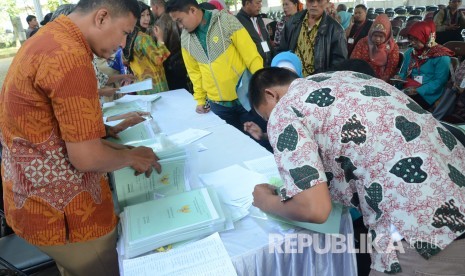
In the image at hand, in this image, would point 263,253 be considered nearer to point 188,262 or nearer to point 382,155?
point 188,262

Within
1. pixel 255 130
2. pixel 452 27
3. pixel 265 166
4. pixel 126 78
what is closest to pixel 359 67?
pixel 255 130

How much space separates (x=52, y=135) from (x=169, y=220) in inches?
15.2

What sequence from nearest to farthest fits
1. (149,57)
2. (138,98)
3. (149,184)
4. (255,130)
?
(149,184)
(255,130)
(138,98)
(149,57)

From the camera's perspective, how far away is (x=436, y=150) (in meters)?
0.78

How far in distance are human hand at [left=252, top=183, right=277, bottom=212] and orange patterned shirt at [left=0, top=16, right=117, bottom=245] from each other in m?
0.44

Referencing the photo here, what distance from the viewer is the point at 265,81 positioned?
98 cm

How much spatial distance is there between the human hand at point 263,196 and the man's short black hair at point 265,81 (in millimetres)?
259

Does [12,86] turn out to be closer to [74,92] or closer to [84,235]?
[74,92]

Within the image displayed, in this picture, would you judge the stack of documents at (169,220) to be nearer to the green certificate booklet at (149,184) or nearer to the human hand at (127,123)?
the green certificate booklet at (149,184)

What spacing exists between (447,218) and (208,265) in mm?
586

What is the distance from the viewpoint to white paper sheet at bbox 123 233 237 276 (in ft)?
2.66

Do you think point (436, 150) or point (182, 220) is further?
point (182, 220)

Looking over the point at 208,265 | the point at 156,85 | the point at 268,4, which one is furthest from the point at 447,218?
the point at 268,4

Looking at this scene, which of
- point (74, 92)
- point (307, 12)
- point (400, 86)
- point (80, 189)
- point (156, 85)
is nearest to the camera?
point (74, 92)
